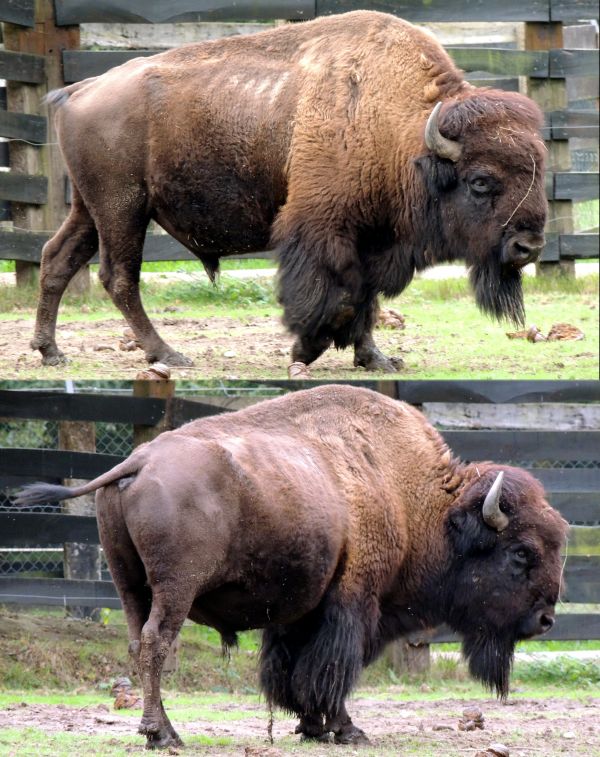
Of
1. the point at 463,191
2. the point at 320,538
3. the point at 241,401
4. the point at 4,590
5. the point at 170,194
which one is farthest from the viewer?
the point at 241,401

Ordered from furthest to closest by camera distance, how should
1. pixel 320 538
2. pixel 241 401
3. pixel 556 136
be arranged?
pixel 556 136, pixel 241 401, pixel 320 538

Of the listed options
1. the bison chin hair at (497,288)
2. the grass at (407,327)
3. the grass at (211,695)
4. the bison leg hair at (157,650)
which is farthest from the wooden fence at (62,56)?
the bison leg hair at (157,650)

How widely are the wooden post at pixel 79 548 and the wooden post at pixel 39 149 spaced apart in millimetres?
1701

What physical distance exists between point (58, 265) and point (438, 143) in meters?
2.54

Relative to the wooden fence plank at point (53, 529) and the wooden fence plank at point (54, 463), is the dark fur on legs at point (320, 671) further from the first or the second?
the wooden fence plank at point (54, 463)

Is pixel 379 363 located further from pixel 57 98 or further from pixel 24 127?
→ pixel 24 127

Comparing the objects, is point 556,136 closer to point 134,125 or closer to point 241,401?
point 241,401

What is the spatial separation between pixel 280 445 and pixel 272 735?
1434 millimetres

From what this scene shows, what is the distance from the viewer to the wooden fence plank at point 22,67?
9852mm

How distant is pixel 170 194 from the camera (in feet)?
24.5

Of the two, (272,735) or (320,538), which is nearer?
(320,538)

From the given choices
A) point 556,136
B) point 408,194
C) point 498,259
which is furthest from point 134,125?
point 556,136

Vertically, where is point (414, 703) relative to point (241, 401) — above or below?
below

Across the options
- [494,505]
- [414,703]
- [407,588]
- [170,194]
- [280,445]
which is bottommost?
[414,703]
